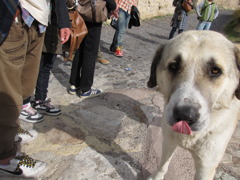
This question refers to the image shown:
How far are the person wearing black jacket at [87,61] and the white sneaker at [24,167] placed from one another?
1.61m

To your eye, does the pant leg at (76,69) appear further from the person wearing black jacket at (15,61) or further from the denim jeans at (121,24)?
the denim jeans at (121,24)

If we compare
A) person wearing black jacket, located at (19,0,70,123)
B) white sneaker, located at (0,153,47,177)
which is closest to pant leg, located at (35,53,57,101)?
person wearing black jacket, located at (19,0,70,123)

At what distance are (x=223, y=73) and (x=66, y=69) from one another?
3.58 m

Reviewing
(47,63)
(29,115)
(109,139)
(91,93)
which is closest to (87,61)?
(91,93)

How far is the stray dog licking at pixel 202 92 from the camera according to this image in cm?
156

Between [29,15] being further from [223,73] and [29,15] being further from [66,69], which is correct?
[66,69]

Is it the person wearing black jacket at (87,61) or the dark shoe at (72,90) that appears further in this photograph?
the dark shoe at (72,90)

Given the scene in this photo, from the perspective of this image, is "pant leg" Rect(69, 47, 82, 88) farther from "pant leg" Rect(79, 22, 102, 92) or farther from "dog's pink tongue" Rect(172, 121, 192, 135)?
"dog's pink tongue" Rect(172, 121, 192, 135)

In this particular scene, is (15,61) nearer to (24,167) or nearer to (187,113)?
(24,167)

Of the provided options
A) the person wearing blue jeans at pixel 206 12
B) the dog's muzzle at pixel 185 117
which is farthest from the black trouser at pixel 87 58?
the person wearing blue jeans at pixel 206 12

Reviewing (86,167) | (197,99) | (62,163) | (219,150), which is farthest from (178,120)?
(62,163)

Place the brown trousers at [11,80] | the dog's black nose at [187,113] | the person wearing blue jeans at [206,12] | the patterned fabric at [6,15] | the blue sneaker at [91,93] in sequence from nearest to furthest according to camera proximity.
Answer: the dog's black nose at [187,113]
the patterned fabric at [6,15]
the brown trousers at [11,80]
the blue sneaker at [91,93]
the person wearing blue jeans at [206,12]

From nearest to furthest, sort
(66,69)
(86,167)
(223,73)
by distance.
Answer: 1. (223,73)
2. (86,167)
3. (66,69)

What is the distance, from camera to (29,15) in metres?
1.99
